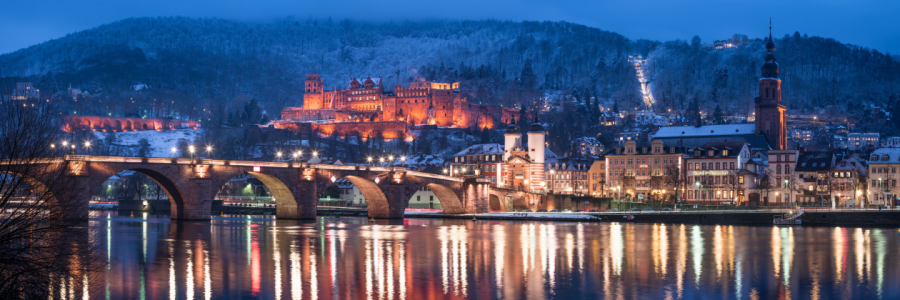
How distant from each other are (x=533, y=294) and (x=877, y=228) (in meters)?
51.9

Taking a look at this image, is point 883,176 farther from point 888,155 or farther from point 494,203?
point 494,203

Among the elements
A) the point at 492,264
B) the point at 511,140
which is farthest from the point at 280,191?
the point at 492,264

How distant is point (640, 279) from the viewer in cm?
3662

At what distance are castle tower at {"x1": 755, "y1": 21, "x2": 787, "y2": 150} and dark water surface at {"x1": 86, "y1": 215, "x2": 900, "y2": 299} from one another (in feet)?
309

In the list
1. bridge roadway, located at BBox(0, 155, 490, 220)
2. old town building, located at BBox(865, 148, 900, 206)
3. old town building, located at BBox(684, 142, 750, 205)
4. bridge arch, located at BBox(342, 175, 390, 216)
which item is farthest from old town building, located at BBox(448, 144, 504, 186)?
old town building, located at BBox(865, 148, 900, 206)

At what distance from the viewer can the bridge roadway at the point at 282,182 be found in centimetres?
6506

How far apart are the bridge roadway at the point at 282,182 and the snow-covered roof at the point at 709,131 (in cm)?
7058

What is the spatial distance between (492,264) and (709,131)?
403 feet

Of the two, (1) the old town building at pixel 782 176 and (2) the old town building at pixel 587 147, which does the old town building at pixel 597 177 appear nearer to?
(1) the old town building at pixel 782 176

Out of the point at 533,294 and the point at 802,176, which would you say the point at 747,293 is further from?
the point at 802,176

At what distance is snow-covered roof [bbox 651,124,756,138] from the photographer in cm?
15588

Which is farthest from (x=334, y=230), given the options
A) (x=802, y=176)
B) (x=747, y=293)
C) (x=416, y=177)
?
(x=802, y=176)

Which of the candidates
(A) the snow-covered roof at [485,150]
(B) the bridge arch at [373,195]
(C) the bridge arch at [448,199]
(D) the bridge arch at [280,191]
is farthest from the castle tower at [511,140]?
(D) the bridge arch at [280,191]

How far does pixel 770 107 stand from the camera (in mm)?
158250
